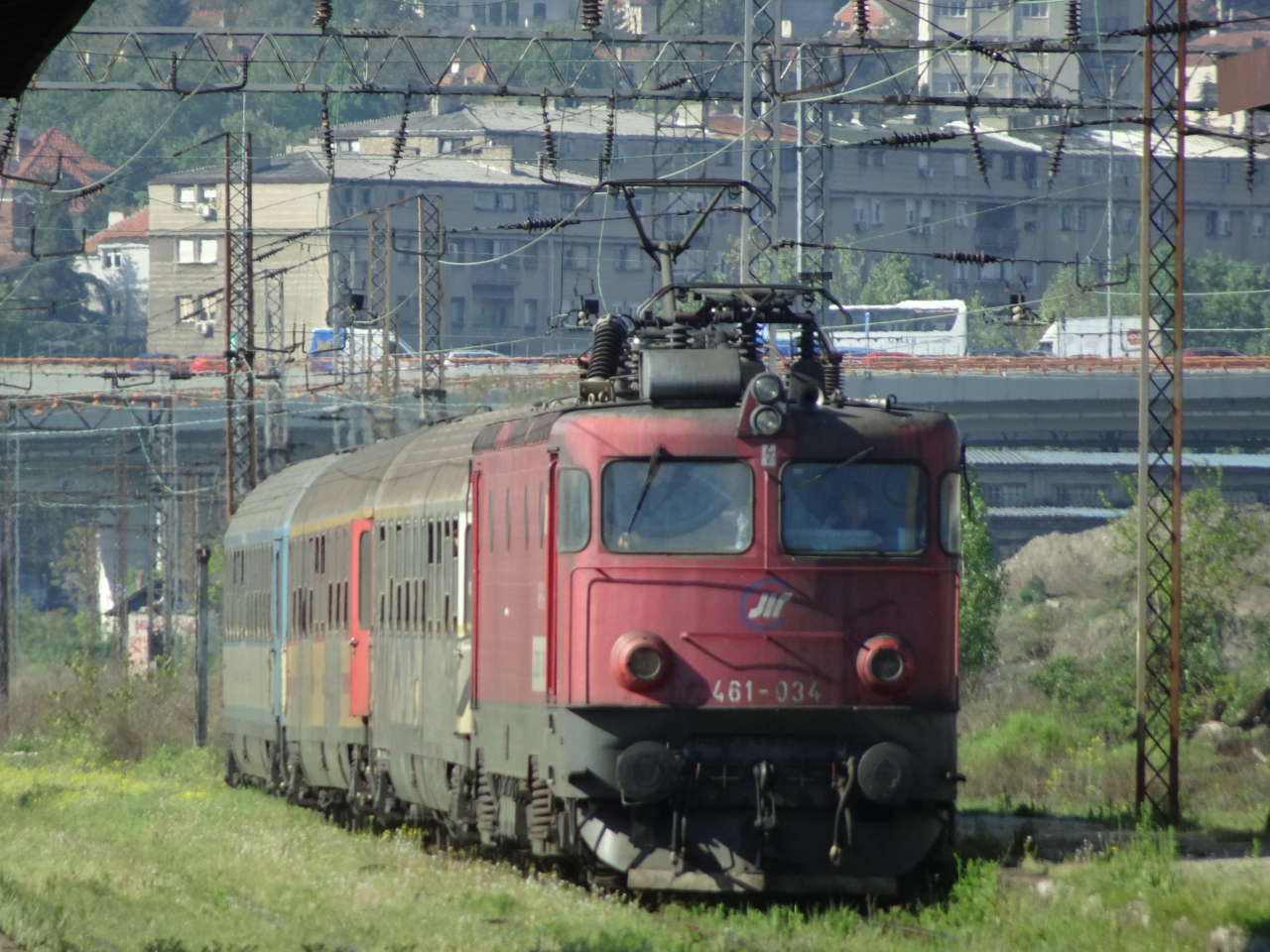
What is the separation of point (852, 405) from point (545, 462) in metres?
2.00

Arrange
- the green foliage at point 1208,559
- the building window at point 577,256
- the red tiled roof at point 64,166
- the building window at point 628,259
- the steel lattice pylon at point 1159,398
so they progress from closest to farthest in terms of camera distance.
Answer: the steel lattice pylon at point 1159,398 → the green foliage at point 1208,559 → the building window at point 577,256 → the building window at point 628,259 → the red tiled roof at point 64,166

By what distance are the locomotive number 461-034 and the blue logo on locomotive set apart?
0.34m

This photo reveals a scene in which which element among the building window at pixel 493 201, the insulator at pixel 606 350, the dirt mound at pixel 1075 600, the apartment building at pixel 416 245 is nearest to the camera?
the insulator at pixel 606 350

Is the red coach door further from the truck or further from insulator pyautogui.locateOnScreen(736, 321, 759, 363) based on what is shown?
the truck

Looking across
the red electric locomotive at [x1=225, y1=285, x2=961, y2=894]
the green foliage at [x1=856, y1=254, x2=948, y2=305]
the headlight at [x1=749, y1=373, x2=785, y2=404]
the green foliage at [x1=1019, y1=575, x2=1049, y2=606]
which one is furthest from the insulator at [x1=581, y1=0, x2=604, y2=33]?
the green foliage at [x1=856, y1=254, x2=948, y2=305]

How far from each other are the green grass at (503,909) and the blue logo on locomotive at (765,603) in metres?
1.65

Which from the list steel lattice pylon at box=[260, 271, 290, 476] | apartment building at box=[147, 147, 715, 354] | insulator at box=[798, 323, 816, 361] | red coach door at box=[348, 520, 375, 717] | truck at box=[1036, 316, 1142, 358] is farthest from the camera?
apartment building at box=[147, 147, 715, 354]

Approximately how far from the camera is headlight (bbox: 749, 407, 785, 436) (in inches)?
478

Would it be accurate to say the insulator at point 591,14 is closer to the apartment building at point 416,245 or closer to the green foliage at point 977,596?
the green foliage at point 977,596

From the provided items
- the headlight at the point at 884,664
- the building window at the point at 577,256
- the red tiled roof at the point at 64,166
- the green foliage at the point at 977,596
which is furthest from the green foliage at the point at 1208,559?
the red tiled roof at the point at 64,166

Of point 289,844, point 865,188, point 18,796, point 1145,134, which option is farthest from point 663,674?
point 865,188

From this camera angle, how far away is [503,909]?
11.8 meters

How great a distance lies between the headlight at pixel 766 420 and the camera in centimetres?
1213

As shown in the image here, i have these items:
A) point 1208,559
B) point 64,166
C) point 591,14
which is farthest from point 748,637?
point 64,166
